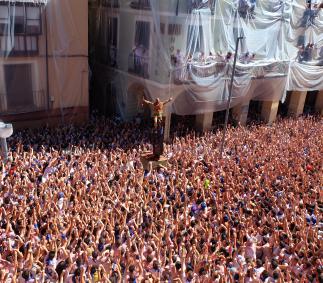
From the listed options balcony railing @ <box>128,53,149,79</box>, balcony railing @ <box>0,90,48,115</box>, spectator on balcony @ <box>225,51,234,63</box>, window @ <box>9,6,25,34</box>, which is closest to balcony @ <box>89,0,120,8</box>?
balcony railing @ <box>128,53,149,79</box>

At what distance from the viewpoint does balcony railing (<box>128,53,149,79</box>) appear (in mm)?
14609

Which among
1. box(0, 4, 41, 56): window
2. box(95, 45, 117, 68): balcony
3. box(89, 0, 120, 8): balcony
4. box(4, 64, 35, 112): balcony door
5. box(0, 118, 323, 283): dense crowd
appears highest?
box(89, 0, 120, 8): balcony

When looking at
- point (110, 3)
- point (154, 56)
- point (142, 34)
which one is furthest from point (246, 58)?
point (110, 3)

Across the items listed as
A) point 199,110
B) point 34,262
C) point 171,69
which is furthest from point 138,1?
point 34,262

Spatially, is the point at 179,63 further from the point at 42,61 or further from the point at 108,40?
the point at 42,61

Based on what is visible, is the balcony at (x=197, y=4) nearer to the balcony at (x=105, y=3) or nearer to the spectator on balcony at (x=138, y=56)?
the spectator on balcony at (x=138, y=56)

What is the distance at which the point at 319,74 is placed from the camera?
1945 cm

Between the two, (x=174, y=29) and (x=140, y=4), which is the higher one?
(x=140, y=4)

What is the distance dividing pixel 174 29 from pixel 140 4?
1.95m

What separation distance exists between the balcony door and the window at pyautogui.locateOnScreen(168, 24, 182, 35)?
17.1 feet

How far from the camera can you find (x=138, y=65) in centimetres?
1500

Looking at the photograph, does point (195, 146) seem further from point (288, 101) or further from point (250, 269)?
point (288, 101)

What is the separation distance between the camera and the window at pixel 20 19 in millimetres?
12695

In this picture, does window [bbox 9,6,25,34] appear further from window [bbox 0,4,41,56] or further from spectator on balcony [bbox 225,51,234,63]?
spectator on balcony [bbox 225,51,234,63]
